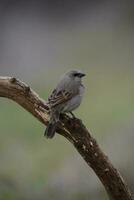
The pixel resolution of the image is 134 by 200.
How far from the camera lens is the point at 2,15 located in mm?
19000

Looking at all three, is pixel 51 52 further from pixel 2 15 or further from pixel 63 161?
pixel 63 161

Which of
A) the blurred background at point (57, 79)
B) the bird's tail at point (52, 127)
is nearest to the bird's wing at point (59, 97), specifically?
the bird's tail at point (52, 127)

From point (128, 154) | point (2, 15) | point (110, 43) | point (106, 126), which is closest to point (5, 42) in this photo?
point (2, 15)

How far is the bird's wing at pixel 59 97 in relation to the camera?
9.49 meters

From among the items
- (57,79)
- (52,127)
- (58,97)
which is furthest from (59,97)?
(57,79)

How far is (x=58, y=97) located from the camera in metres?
9.57

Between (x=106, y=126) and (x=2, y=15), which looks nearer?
(x=106, y=126)

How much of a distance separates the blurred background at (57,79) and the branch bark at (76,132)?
7.54 ft

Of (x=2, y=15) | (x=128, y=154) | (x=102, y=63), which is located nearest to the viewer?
(x=128, y=154)

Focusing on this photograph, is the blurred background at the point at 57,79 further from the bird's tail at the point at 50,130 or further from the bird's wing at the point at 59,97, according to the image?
the bird's tail at the point at 50,130

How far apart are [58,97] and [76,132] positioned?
1.56 ft

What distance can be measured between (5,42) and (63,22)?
5.00 ft

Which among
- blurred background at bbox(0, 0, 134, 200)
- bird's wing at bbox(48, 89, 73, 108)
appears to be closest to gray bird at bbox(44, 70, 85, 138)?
bird's wing at bbox(48, 89, 73, 108)

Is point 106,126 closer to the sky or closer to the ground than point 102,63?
closer to the ground
